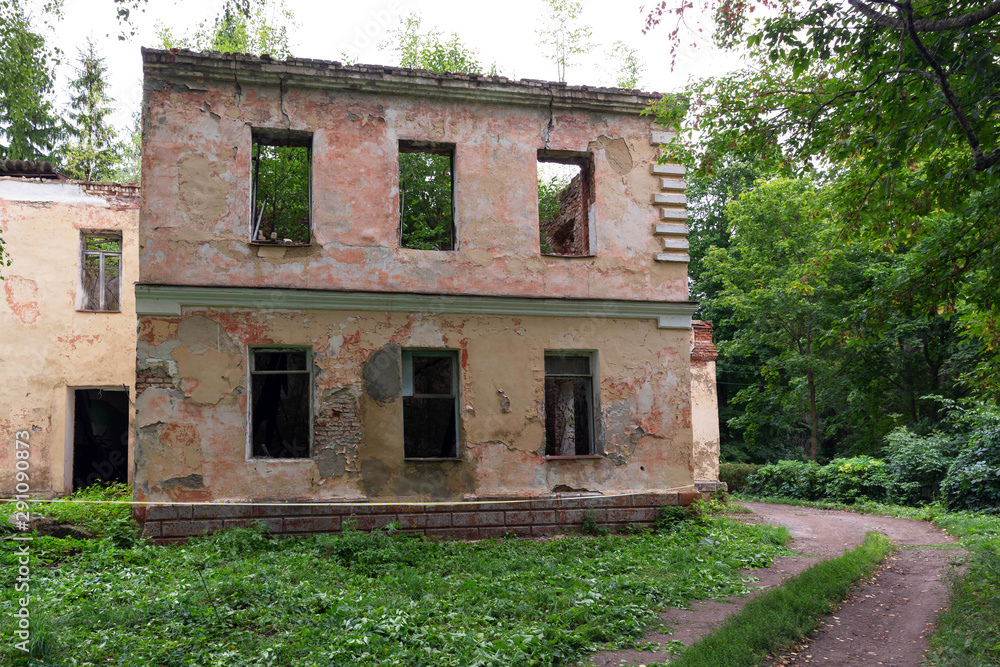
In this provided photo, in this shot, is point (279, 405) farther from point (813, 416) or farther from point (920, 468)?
point (813, 416)

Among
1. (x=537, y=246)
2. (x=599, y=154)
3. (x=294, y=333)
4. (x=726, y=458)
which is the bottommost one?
(x=726, y=458)

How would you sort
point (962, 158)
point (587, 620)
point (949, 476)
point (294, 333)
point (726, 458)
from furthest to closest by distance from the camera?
point (726, 458), point (949, 476), point (294, 333), point (962, 158), point (587, 620)

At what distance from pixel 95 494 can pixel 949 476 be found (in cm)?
1841

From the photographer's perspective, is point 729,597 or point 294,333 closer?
point 729,597

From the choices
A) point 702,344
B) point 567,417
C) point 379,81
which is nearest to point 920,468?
point 702,344

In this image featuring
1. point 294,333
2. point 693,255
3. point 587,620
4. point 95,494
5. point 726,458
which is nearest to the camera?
point 587,620

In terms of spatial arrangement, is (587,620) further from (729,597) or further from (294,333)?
(294,333)

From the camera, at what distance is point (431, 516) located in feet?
35.7

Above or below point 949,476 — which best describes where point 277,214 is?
above

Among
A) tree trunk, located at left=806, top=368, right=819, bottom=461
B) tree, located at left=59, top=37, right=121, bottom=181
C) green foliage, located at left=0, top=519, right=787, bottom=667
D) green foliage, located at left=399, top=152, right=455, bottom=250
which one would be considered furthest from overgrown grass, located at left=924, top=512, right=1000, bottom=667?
tree, located at left=59, top=37, right=121, bottom=181

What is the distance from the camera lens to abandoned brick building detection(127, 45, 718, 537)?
34.3 ft

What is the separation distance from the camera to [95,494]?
46.2 ft

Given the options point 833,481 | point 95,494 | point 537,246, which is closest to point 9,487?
point 95,494

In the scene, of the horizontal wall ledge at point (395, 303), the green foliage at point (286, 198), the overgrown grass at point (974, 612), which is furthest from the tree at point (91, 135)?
the overgrown grass at point (974, 612)
